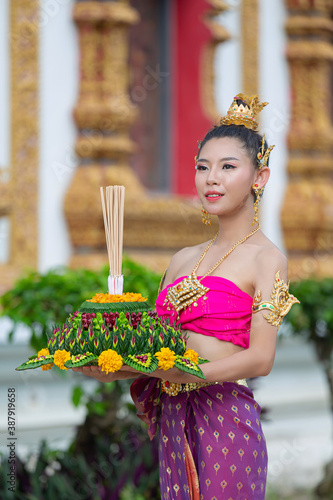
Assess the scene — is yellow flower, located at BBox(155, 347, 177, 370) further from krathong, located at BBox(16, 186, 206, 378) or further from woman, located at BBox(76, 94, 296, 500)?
woman, located at BBox(76, 94, 296, 500)

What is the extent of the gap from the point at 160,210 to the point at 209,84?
46.6 inches

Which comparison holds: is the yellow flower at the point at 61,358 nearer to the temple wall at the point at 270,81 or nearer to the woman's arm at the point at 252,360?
the woman's arm at the point at 252,360

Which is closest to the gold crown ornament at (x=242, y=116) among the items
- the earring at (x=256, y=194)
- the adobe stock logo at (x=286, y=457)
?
the earring at (x=256, y=194)

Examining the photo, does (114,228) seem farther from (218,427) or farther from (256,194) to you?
(218,427)

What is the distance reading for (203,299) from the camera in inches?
90.7

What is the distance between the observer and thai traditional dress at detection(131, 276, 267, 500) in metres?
2.28

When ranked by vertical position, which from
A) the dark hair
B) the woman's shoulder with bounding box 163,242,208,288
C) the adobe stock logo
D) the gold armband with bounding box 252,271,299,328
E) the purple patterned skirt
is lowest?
the adobe stock logo

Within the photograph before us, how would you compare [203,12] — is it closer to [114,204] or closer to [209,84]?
[209,84]

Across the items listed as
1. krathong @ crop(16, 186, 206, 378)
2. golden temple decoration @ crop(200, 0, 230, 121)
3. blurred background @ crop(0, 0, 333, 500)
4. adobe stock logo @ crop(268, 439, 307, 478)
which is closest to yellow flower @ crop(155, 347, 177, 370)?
krathong @ crop(16, 186, 206, 378)

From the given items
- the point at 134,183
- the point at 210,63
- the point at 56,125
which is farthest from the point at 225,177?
the point at 210,63

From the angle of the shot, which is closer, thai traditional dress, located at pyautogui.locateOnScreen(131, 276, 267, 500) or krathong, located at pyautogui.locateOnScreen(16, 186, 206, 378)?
krathong, located at pyautogui.locateOnScreen(16, 186, 206, 378)

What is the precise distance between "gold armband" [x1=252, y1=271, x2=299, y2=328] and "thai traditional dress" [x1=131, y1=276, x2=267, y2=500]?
2.5 inches

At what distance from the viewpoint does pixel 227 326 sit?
2.29m

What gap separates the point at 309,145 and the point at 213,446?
5.47m
